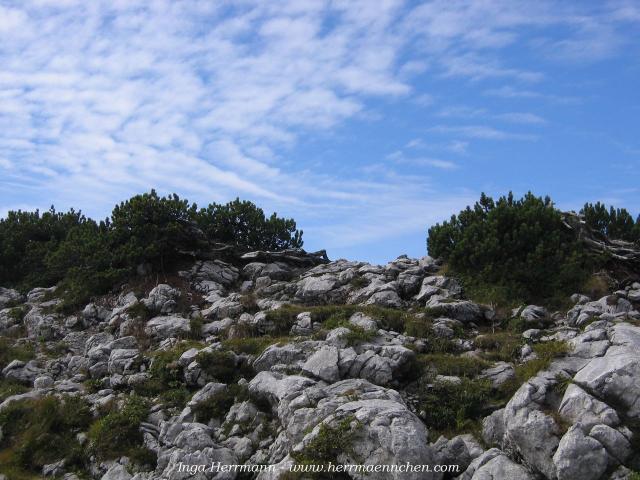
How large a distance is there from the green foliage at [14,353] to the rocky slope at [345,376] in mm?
151

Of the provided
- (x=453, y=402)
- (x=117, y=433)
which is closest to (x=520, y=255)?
(x=453, y=402)

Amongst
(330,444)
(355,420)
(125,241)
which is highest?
(125,241)

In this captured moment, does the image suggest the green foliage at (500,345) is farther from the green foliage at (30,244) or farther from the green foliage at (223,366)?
the green foliage at (30,244)

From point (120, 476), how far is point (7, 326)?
18330 mm

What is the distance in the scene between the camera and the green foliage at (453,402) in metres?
16.4

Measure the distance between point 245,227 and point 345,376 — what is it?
22.1 meters

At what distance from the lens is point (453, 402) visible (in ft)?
55.7

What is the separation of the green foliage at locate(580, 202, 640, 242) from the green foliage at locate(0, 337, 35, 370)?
27752 mm

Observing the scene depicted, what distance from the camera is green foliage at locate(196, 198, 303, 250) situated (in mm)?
38469

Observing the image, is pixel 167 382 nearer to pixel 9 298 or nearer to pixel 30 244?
pixel 9 298

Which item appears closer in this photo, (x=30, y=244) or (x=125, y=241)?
(x=125, y=241)

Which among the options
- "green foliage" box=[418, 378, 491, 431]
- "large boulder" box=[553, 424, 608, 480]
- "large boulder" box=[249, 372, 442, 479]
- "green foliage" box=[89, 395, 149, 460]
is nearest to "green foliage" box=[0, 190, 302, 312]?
"green foliage" box=[89, 395, 149, 460]

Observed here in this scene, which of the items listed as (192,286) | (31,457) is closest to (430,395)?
(31,457)

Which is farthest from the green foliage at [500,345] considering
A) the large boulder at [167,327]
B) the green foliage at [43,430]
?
the green foliage at [43,430]
